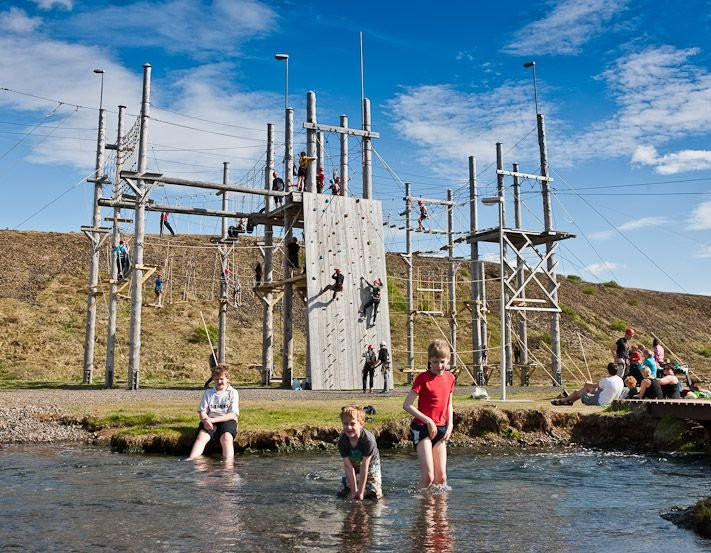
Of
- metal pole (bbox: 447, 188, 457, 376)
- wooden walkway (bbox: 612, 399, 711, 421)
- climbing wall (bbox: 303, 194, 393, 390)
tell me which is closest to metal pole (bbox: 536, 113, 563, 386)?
metal pole (bbox: 447, 188, 457, 376)

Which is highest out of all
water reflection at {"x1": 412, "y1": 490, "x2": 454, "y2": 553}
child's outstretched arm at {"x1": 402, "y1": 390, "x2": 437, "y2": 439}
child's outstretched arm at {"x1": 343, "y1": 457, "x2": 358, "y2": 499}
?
child's outstretched arm at {"x1": 402, "y1": 390, "x2": 437, "y2": 439}

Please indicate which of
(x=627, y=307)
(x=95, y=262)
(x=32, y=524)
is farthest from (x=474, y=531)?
(x=627, y=307)

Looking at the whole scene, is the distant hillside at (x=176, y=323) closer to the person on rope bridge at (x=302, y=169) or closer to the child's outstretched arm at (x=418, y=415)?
the person on rope bridge at (x=302, y=169)

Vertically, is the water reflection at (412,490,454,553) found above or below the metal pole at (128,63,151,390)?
below

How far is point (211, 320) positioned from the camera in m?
55.0

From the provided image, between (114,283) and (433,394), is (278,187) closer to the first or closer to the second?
(114,283)

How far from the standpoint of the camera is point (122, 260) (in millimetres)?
29234

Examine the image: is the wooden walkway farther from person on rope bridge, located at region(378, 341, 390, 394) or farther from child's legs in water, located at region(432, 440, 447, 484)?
person on rope bridge, located at region(378, 341, 390, 394)

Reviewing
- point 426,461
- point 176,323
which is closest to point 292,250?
point 426,461

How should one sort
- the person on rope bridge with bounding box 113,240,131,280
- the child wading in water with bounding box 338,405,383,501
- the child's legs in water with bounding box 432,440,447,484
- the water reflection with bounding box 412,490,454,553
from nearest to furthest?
the water reflection with bounding box 412,490,454,553 → the child wading in water with bounding box 338,405,383,501 → the child's legs in water with bounding box 432,440,447,484 → the person on rope bridge with bounding box 113,240,131,280

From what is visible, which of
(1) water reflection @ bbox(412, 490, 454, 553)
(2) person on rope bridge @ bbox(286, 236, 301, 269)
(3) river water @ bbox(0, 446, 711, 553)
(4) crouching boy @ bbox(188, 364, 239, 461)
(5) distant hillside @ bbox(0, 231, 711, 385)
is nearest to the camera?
(1) water reflection @ bbox(412, 490, 454, 553)

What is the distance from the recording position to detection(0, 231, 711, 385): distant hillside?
4284 centimetres

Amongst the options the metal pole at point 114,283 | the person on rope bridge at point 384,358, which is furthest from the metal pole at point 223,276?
the person on rope bridge at point 384,358

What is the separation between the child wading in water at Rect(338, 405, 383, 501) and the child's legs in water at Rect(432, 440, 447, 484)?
0.80 meters
